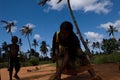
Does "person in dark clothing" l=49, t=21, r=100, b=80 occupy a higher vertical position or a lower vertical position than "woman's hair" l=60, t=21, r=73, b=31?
lower

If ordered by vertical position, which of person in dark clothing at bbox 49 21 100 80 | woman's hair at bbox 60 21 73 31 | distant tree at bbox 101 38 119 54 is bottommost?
person in dark clothing at bbox 49 21 100 80

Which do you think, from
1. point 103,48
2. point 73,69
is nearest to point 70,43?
point 73,69

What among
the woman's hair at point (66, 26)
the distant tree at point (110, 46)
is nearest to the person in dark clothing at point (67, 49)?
the woman's hair at point (66, 26)

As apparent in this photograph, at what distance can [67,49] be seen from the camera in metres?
5.40

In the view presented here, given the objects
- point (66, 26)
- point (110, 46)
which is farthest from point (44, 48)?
point (66, 26)

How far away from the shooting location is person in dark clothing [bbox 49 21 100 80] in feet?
17.8

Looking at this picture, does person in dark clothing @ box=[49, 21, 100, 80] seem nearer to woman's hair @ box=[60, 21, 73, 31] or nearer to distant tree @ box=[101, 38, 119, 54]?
woman's hair @ box=[60, 21, 73, 31]

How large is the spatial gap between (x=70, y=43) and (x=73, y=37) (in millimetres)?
140

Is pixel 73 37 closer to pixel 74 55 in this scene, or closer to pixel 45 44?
pixel 74 55

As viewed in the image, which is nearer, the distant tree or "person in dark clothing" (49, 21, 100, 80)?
"person in dark clothing" (49, 21, 100, 80)

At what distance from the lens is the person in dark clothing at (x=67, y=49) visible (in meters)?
5.43

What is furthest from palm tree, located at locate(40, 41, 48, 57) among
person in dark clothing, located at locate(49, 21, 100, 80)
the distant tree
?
person in dark clothing, located at locate(49, 21, 100, 80)

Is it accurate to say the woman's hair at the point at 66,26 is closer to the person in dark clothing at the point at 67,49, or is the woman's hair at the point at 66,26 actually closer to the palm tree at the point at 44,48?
the person in dark clothing at the point at 67,49

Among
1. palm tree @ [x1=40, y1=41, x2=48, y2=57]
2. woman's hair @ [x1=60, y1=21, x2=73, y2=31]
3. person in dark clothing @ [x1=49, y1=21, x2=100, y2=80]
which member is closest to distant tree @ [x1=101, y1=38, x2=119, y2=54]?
palm tree @ [x1=40, y1=41, x2=48, y2=57]
